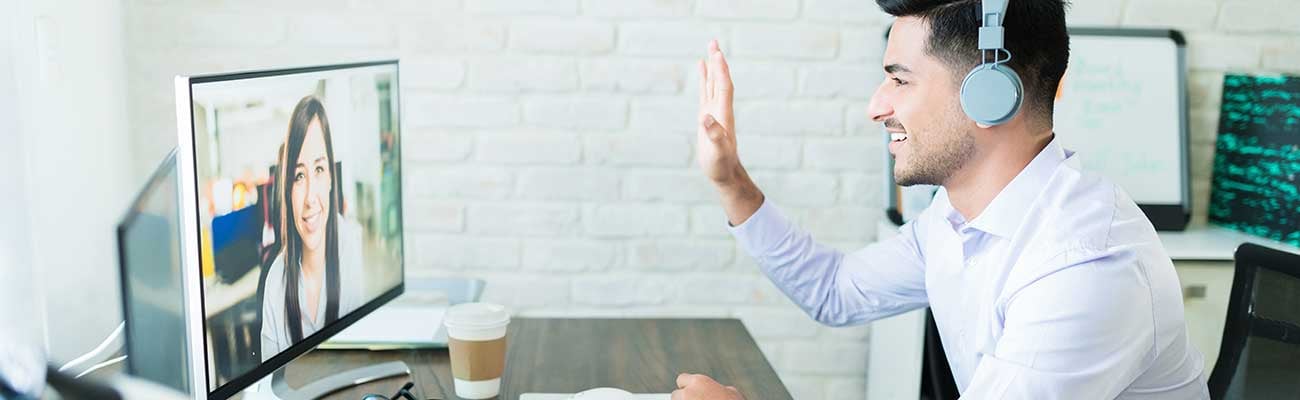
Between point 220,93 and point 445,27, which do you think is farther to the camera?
point 445,27

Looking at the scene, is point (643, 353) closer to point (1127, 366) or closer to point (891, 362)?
point (1127, 366)

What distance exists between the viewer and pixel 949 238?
155cm

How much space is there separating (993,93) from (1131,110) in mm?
1177

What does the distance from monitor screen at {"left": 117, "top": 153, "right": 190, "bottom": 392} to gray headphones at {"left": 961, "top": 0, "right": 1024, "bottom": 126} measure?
0.88 meters

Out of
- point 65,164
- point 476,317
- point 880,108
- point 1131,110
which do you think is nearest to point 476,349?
point 476,317

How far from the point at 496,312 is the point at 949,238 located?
0.61 m

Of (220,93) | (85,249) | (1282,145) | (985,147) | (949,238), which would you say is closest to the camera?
(220,93)

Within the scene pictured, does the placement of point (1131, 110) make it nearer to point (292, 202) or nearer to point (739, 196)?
point (739, 196)

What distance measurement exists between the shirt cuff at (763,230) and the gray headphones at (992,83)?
1.47 ft

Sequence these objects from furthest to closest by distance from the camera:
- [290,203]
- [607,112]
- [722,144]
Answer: [607,112] < [722,144] < [290,203]

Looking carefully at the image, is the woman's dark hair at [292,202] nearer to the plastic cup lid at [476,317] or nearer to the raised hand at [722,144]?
the plastic cup lid at [476,317]

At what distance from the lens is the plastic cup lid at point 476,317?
1.37m

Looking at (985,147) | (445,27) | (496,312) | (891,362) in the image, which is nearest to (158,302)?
(496,312)

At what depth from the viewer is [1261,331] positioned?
1.38 meters
